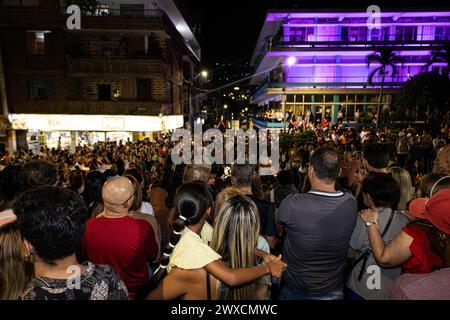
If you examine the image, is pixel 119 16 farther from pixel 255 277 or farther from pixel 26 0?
pixel 255 277

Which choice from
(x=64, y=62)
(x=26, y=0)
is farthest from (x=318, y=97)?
(x=26, y=0)

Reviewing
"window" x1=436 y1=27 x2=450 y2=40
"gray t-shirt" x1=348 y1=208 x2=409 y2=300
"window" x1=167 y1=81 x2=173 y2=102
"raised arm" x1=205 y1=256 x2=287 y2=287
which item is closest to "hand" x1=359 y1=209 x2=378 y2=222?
"gray t-shirt" x1=348 y1=208 x2=409 y2=300

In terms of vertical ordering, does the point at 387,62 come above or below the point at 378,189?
above

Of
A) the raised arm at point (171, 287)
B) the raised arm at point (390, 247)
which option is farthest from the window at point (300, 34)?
the raised arm at point (171, 287)

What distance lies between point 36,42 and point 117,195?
2503 cm

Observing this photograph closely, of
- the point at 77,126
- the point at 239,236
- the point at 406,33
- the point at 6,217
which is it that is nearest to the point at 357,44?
the point at 406,33

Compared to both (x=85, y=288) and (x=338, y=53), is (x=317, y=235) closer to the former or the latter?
(x=85, y=288)

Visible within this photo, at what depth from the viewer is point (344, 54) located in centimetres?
3456

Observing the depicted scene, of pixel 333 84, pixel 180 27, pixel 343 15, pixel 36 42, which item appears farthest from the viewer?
pixel 180 27

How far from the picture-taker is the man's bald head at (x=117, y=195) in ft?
10.8

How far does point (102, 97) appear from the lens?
24.3m

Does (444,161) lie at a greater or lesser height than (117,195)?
greater

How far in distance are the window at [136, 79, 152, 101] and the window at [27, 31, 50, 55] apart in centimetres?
685
